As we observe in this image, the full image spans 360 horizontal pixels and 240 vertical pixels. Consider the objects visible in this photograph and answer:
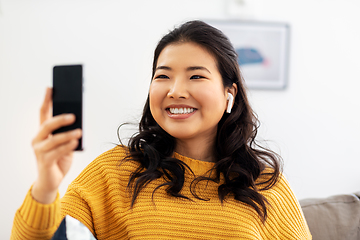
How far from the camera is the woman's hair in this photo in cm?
123

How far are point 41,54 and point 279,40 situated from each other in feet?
6.04

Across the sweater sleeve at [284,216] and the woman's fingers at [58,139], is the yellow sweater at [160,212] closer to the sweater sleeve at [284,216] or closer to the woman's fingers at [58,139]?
the sweater sleeve at [284,216]

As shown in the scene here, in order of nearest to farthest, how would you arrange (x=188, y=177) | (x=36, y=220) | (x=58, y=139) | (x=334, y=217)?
(x=58, y=139), (x=36, y=220), (x=188, y=177), (x=334, y=217)

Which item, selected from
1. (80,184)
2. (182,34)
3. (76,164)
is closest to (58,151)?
(80,184)

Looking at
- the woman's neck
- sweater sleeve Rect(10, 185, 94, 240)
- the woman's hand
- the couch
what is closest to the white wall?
the couch

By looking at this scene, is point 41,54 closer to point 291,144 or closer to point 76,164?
point 76,164

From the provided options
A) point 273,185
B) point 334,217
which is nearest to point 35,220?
point 273,185

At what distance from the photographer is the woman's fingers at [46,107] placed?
82cm

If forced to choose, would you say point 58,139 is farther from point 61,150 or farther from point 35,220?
point 35,220

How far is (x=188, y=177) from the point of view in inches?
50.5

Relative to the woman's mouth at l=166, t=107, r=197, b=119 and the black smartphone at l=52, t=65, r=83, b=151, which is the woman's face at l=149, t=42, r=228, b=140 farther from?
the black smartphone at l=52, t=65, r=83, b=151

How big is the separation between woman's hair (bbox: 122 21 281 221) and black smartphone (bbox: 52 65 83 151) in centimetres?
48

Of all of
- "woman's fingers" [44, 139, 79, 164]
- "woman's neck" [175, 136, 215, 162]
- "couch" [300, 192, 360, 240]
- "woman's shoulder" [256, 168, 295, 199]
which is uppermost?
"woman's fingers" [44, 139, 79, 164]

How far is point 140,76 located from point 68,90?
1817 millimetres
